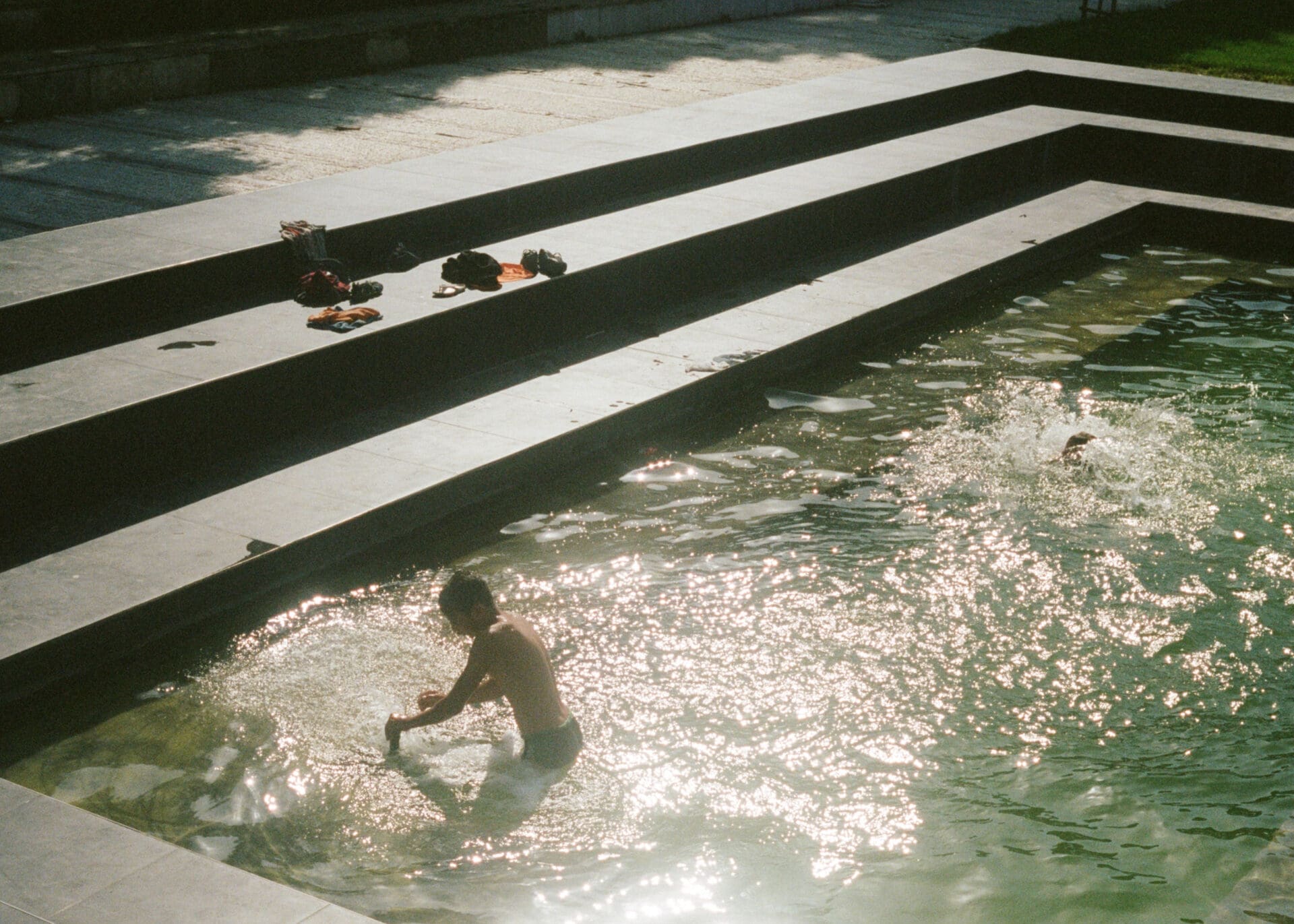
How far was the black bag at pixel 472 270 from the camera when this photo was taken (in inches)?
342

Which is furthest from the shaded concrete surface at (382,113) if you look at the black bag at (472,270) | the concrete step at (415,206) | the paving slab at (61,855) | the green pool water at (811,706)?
the paving slab at (61,855)

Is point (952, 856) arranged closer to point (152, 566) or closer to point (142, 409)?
point (152, 566)

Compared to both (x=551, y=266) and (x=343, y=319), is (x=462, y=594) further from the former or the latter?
(x=551, y=266)

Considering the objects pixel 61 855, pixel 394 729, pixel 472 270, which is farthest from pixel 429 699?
pixel 472 270

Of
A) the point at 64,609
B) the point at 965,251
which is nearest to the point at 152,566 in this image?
the point at 64,609

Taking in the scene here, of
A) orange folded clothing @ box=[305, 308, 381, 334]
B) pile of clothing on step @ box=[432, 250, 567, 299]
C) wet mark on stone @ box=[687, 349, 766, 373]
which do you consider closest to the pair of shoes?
pile of clothing on step @ box=[432, 250, 567, 299]

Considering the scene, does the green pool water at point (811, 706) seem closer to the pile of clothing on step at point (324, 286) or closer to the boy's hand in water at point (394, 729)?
the boy's hand in water at point (394, 729)

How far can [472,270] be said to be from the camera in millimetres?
8734

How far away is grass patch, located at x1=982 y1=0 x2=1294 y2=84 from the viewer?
16.8 m

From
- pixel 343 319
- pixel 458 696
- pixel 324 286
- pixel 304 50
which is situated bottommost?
pixel 458 696

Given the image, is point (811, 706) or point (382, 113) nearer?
point (811, 706)

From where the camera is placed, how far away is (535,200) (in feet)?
34.2

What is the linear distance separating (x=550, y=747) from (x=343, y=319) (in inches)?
142

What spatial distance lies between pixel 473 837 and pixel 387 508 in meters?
2.12
